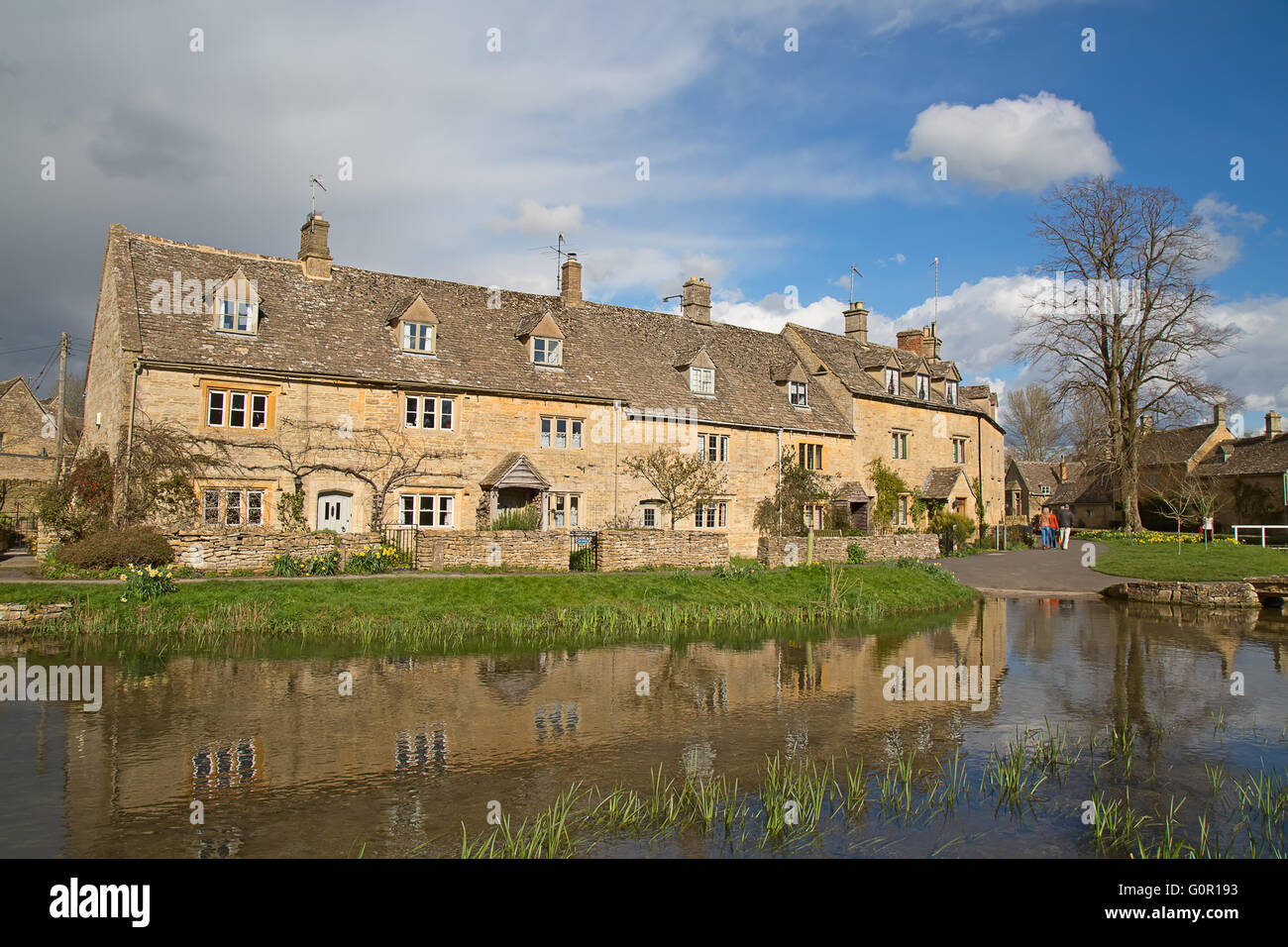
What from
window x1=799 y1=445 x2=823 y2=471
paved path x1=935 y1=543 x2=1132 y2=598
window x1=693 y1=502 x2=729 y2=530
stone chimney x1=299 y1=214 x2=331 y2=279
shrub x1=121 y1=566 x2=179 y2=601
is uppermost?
stone chimney x1=299 y1=214 x2=331 y2=279

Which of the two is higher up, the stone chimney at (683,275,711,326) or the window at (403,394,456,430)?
the stone chimney at (683,275,711,326)

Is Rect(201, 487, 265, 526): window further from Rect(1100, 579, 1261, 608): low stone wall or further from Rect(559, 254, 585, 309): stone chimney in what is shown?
Rect(1100, 579, 1261, 608): low stone wall

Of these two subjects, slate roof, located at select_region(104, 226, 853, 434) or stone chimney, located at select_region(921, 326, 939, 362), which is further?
stone chimney, located at select_region(921, 326, 939, 362)

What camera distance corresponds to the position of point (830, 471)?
3947 centimetres

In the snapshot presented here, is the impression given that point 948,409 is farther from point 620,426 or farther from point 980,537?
point 620,426

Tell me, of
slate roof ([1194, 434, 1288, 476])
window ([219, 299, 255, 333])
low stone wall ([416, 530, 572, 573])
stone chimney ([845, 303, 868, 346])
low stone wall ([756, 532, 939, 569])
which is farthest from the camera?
slate roof ([1194, 434, 1288, 476])

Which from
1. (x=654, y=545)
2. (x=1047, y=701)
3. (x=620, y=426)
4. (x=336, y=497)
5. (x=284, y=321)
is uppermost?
(x=284, y=321)

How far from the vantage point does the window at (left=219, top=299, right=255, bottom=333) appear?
2662 cm

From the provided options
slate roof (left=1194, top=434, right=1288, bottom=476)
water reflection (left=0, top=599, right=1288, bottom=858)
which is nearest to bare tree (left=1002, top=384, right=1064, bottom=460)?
slate roof (left=1194, top=434, right=1288, bottom=476)

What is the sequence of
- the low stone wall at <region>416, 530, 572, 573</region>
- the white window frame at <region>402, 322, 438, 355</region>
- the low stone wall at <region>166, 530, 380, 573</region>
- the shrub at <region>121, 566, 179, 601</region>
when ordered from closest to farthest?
the shrub at <region>121, 566, 179, 601</region> → the low stone wall at <region>166, 530, 380, 573</region> → the low stone wall at <region>416, 530, 572, 573</region> → the white window frame at <region>402, 322, 438, 355</region>

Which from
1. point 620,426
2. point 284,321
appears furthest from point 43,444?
point 620,426

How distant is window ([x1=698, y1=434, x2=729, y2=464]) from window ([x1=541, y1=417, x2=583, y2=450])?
578 centimetres

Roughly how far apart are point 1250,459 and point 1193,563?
29.0m
